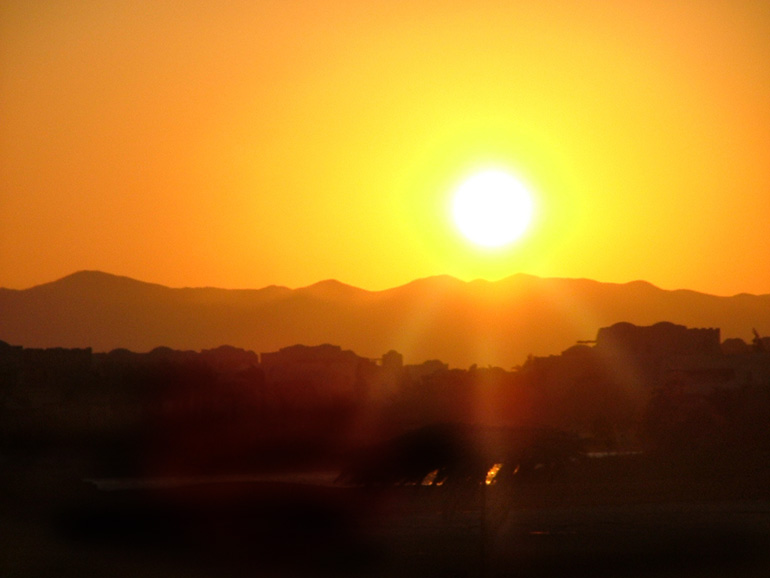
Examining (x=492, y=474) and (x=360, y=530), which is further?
(x=360, y=530)

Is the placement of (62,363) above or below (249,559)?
above

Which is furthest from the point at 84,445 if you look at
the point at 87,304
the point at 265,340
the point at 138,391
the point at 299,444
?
the point at 87,304

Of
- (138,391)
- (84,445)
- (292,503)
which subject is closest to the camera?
(292,503)

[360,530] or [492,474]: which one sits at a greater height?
[492,474]

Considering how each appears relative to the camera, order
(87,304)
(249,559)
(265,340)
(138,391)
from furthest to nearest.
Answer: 1. (87,304)
2. (265,340)
3. (138,391)
4. (249,559)

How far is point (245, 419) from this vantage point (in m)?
50.6

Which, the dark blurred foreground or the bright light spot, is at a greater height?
the bright light spot

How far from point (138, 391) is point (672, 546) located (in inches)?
1120

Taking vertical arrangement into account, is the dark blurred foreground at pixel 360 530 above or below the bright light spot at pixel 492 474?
below

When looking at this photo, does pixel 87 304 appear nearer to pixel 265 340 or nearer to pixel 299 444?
pixel 265 340

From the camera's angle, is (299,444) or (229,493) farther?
(299,444)

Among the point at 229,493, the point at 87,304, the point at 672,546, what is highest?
the point at 87,304

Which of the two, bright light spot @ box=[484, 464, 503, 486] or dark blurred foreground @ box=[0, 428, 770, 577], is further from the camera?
bright light spot @ box=[484, 464, 503, 486]

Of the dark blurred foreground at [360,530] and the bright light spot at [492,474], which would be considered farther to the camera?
the bright light spot at [492,474]
